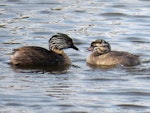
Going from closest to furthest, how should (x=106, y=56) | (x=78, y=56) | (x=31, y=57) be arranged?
(x=31, y=57), (x=106, y=56), (x=78, y=56)

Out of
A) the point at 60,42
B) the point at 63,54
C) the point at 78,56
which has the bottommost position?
the point at 78,56

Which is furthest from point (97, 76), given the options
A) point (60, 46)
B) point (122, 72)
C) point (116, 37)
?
point (116, 37)

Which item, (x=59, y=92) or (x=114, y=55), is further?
(x=114, y=55)

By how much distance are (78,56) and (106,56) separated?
0.83 m

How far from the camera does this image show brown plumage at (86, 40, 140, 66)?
53.0 feet

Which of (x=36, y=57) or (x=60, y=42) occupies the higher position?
(x=60, y=42)

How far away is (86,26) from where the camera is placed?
19.6m

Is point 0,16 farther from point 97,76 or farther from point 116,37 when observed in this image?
point 97,76

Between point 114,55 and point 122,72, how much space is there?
808 mm

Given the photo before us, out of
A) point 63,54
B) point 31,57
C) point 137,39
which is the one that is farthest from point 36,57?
point 137,39

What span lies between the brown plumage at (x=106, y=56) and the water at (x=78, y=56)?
0.55 feet

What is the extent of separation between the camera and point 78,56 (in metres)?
17.1

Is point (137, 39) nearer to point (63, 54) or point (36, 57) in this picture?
point (63, 54)

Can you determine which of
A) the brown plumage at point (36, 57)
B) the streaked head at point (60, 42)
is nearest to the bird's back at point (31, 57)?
the brown plumage at point (36, 57)
